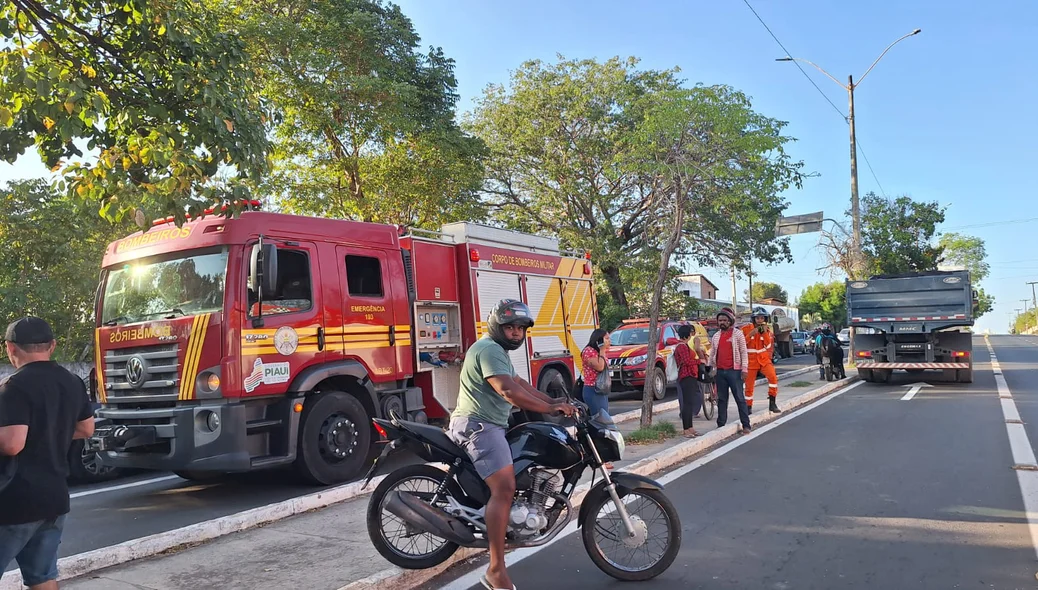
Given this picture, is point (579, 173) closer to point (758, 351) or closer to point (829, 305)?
point (758, 351)

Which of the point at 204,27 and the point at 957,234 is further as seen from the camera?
the point at 957,234

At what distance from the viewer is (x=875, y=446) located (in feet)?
29.0

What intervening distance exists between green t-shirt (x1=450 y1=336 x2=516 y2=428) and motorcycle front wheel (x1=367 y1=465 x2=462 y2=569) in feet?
1.74

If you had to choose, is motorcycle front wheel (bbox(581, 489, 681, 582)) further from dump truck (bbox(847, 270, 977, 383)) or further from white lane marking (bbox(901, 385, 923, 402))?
dump truck (bbox(847, 270, 977, 383))

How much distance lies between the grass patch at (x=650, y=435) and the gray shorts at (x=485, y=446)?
5.12 meters

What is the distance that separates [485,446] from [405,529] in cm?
90

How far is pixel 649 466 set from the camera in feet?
24.8

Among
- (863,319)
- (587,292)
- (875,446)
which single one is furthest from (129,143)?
(863,319)

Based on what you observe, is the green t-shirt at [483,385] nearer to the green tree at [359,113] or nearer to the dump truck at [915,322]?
the green tree at [359,113]

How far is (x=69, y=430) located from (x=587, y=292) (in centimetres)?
1009

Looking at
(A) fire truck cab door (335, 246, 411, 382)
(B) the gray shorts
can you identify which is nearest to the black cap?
(B) the gray shorts

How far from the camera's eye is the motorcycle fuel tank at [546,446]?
14.3ft

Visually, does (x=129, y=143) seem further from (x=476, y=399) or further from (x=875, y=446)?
(x=875, y=446)

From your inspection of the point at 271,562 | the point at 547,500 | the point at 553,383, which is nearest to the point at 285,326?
the point at 271,562
